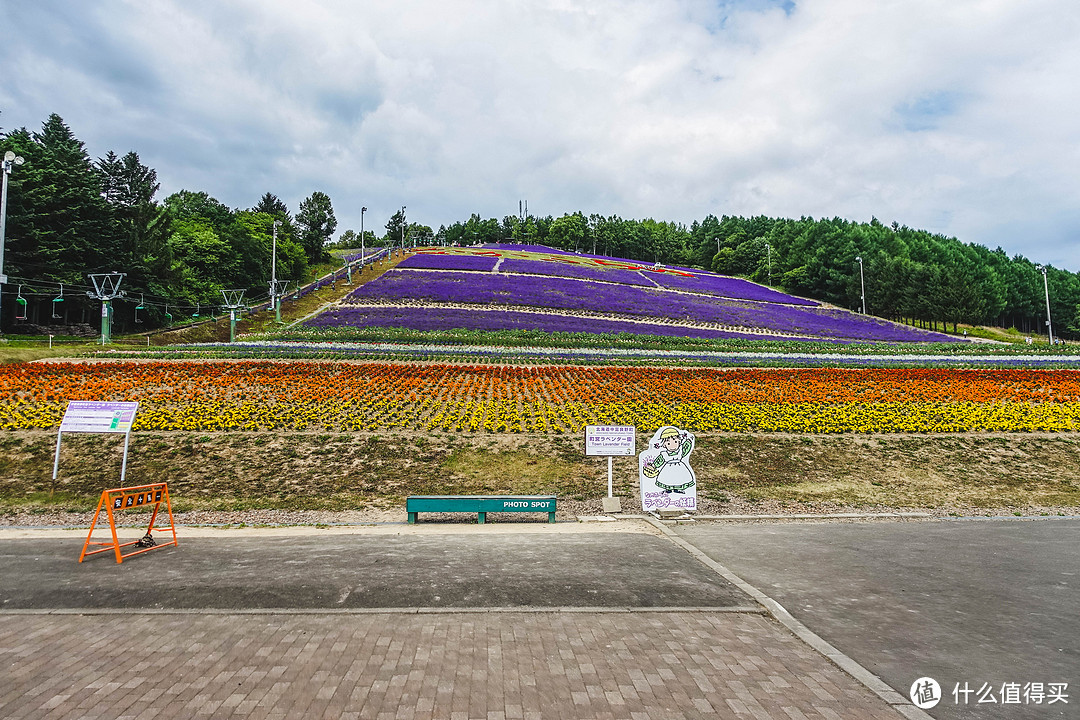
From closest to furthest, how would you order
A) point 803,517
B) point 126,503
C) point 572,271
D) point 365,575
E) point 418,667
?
point 418,667 < point 365,575 < point 126,503 < point 803,517 < point 572,271

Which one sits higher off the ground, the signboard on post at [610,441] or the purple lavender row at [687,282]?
the purple lavender row at [687,282]

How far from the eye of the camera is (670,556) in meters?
8.80

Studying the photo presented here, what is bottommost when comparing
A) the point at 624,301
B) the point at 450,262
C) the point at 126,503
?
the point at 126,503

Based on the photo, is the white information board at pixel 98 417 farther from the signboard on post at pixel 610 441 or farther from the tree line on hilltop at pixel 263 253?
the tree line on hilltop at pixel 263 253

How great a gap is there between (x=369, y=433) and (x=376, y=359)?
40.8 ft

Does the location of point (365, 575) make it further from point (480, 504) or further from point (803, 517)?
point (803, 517)

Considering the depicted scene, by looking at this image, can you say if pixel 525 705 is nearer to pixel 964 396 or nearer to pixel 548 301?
pixel 964 396

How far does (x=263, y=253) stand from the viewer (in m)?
67.4

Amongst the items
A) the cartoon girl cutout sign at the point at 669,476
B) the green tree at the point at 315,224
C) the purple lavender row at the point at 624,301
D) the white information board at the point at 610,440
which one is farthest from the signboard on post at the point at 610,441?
the green tree at the point at 315,224

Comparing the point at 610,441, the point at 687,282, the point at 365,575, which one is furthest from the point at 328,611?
the point at 687,282

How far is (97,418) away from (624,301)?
45.1 m

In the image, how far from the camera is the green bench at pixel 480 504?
36.7 ft

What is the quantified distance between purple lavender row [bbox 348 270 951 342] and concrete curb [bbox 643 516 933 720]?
40969mm

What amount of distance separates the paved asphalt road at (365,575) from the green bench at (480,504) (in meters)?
1.57
